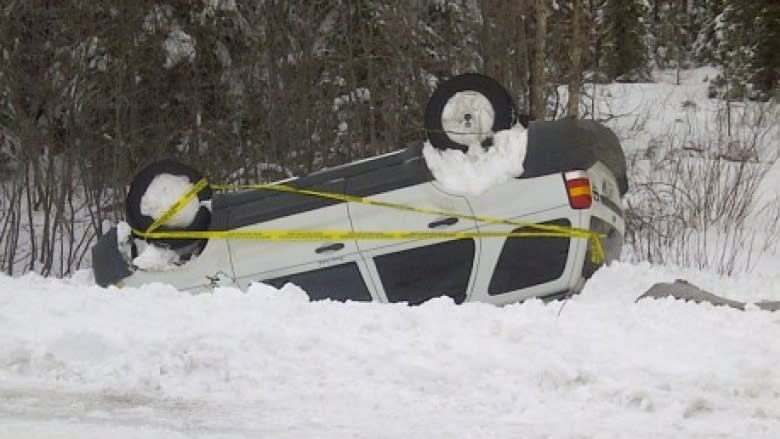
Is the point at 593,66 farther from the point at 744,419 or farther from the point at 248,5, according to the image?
the point at 744,419

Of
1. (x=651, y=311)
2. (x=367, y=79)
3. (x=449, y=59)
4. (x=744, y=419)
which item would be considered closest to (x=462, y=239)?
(x=651, y=311)

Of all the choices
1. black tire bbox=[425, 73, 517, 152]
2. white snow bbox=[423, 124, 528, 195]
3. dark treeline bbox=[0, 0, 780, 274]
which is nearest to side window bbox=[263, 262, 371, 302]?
white snow bbox=[423, 124, 528, 195]

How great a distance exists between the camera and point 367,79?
12734mm

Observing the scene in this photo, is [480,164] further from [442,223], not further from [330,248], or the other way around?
[330,248]

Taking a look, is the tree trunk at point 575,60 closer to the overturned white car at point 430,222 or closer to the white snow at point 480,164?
the overturned white car at point 430,222

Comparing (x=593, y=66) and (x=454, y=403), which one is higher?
(x=593, y=66)

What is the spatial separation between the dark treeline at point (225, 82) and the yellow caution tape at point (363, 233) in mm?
4575

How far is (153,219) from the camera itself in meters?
5.94

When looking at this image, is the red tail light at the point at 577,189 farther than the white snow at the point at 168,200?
No

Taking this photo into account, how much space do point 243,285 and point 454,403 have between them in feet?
8.59

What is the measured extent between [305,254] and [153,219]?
1.06m

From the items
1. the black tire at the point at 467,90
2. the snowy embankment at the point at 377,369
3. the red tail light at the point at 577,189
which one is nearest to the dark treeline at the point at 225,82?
the black tire at the point at 467,90

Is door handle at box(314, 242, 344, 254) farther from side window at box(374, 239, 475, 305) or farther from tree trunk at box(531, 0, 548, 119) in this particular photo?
tree trunk at box(531, 0, 548, 119)

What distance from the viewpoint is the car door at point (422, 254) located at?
5.60 metres
